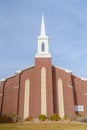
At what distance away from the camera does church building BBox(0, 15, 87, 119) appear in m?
36.5

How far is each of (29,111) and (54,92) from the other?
16.6 ft

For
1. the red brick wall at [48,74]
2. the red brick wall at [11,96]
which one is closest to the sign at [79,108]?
the red brick wall at [48,74]

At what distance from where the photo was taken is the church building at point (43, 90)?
3647 cm

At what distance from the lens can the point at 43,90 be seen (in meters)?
37.0

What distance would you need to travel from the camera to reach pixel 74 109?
38125 mm

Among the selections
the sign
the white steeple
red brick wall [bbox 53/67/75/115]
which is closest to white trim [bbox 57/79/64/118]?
red brick wall [bbox 53/67/75/115]

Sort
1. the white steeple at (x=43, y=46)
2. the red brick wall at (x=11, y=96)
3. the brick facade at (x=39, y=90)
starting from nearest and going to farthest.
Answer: the brick facade at (x=39, y=90) < the red brick wall at (x=11, y=96) < the white steeple at (x=43, y=46)

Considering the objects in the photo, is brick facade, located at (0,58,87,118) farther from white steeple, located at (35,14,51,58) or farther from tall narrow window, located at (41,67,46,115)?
white steeple, located at (35,14,51,58)

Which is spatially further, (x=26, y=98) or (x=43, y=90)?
(x=26, y=98)

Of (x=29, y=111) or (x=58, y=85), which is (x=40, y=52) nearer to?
(x=58, y=85)

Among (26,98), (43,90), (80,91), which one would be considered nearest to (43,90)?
(43,90)

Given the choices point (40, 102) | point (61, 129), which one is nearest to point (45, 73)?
point (40, 102)

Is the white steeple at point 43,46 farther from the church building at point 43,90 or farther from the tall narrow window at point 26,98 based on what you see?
the tall narrow window at point 26,98

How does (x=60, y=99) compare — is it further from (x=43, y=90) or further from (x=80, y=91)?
(x=80, y=91)
